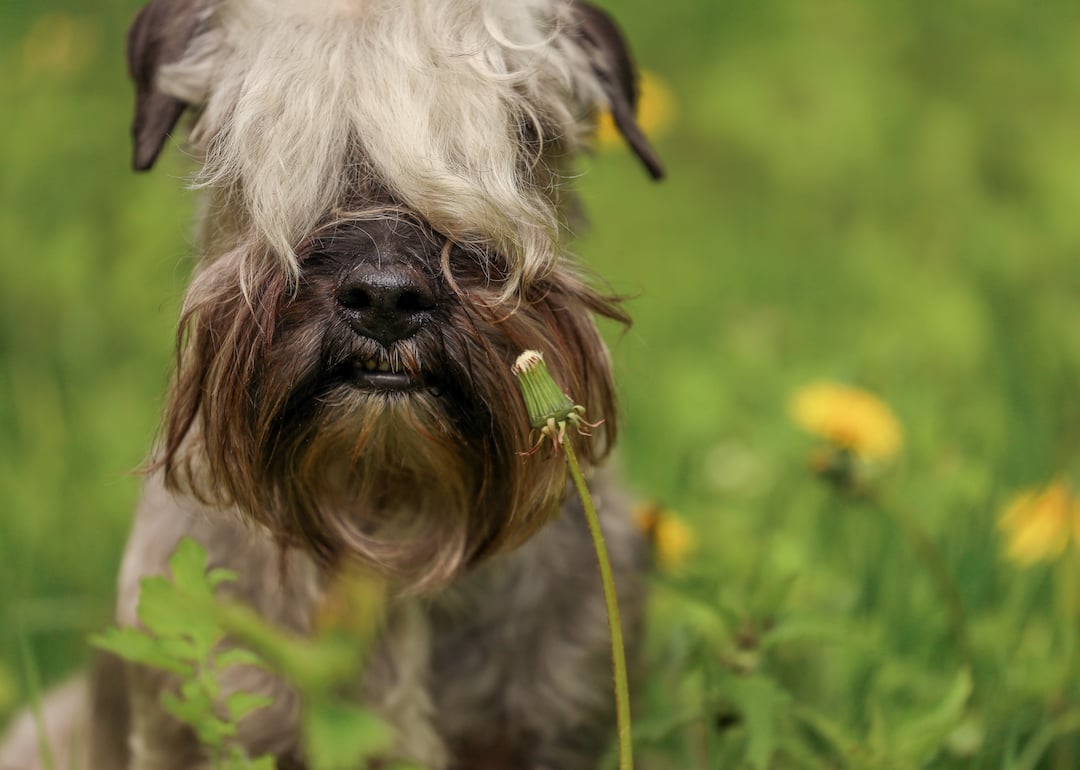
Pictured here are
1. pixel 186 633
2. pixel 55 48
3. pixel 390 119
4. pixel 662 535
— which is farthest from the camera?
pixel 55 48

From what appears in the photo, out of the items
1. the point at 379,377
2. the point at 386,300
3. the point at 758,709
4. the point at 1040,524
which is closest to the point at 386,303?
the point at 386,300

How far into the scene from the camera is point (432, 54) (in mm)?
2455

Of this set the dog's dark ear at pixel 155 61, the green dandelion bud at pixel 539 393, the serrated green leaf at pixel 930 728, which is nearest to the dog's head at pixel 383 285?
the dog's dark ear at pixel 155 61

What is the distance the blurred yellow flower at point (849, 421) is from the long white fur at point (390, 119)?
2.58ft

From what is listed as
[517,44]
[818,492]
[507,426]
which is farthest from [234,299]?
[818,492]

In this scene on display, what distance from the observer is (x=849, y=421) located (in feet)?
10.1

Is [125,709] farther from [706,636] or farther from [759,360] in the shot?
[759,360]

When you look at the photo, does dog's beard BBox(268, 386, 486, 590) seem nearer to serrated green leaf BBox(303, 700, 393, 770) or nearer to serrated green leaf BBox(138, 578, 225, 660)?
serrated green leaf BBox(138, 578, 225, 660)

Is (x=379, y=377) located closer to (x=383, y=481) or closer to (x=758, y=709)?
(x=383, y=481)

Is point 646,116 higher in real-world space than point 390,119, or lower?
lower

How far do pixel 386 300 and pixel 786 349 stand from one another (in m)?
3.23

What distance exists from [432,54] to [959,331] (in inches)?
120

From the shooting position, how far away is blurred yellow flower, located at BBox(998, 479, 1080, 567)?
3.20m

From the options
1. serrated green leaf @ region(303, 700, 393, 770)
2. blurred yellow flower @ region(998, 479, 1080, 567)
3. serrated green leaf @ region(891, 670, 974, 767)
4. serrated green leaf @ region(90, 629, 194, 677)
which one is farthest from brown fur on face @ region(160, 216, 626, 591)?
blurred yellow flower @ region(998, 479, 1080, 567)
